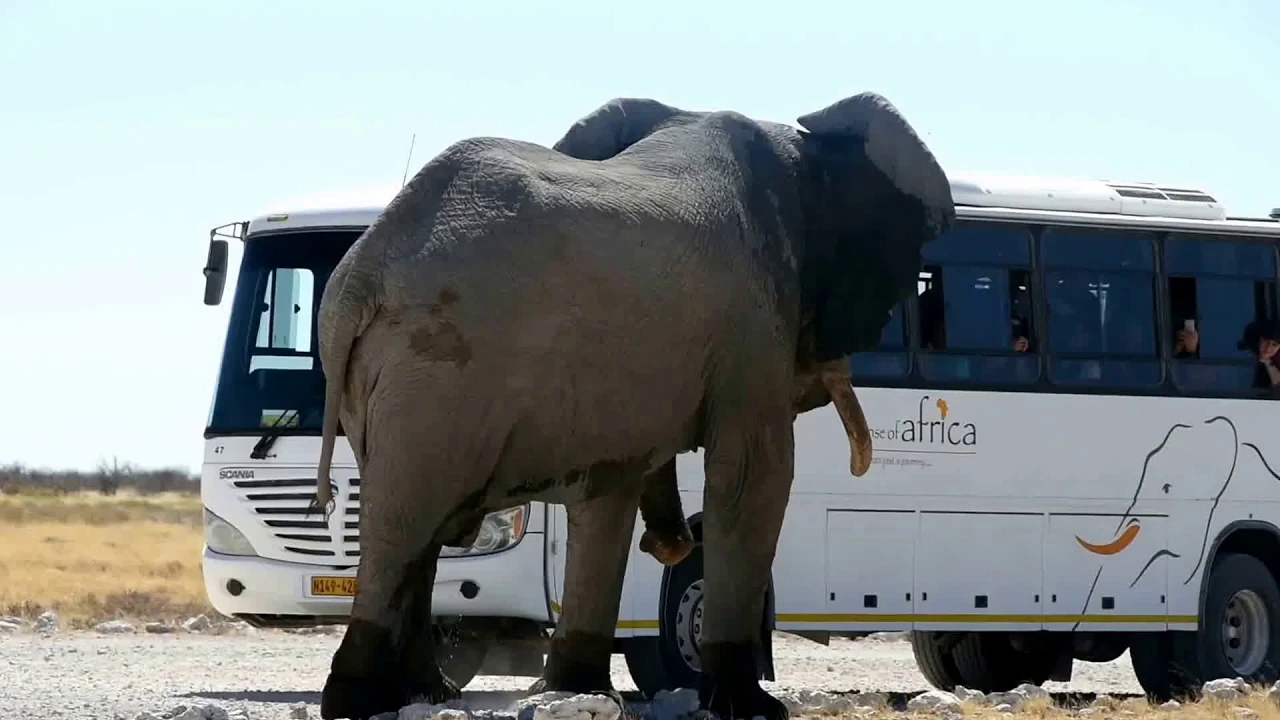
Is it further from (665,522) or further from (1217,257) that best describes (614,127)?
(1217,257)

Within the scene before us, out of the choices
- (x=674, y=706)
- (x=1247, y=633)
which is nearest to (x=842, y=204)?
(x=674, y=706)

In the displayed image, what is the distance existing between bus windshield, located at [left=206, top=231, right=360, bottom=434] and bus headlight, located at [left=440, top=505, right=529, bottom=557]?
136 cm

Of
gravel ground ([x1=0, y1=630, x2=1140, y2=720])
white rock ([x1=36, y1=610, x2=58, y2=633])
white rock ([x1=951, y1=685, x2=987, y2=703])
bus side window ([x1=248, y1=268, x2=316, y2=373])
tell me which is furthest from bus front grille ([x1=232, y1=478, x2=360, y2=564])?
white rock ([x1=36, y1=610, x2=58, y2=633])

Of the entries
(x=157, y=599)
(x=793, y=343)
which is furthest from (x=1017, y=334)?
(x=157, y=599)

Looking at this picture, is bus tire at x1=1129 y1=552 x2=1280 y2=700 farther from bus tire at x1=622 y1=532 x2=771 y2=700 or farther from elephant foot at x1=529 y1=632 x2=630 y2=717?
elephant foot at x1=529 y1=632 x2=630 y2=717

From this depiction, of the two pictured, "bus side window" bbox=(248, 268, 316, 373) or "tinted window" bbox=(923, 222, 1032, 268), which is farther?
"tinted window" bbox=(923, 222, 1032, 268)

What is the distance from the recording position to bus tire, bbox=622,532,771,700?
16.1 meters

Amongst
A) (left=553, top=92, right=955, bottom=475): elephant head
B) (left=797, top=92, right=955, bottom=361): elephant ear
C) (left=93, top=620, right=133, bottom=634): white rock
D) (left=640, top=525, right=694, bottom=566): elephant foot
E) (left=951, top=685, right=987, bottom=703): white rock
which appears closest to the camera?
(left=553, top=92, right=955, bottom=475): elephant head

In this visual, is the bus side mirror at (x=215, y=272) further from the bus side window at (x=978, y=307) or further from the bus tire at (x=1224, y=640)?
the bus tire at (x=1224, y=640)

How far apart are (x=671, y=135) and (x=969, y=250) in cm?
576

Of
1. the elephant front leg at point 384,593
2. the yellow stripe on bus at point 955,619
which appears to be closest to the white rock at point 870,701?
the yellow stripe on bus at point 955,619

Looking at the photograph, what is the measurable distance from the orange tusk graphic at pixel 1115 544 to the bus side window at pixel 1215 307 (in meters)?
1.22

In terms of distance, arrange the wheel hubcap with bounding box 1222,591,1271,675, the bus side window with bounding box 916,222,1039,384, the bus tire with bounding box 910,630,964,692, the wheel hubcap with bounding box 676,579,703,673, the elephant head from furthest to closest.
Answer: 1. the bus tire with bounding box 910,630,964,692
2. the wheel hubcap with bounding box 1222,591,1271,675
3. the bus side window with bounding box 916,222,1039,384
4. the wheel hubcap with bounding box 676,579,703,673
5. the elephant head

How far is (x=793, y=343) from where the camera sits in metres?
12.0
